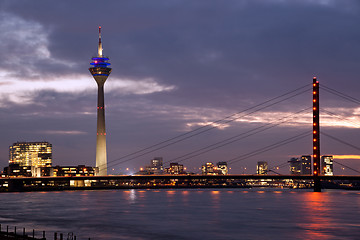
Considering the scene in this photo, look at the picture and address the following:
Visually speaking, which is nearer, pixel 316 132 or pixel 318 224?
pixel 318 224

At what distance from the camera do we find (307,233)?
2259 inches

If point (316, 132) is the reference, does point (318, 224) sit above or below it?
below

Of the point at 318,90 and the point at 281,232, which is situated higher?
the point at 318,90

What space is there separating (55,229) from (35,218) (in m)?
14.3

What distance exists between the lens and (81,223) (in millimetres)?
65312

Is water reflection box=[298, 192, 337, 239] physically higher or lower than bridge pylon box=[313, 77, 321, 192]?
lower

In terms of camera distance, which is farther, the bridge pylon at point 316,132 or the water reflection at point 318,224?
the bridge pylon at point 316,132

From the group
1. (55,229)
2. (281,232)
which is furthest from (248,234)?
(55,229)

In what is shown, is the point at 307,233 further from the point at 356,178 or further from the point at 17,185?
the point at 17,185

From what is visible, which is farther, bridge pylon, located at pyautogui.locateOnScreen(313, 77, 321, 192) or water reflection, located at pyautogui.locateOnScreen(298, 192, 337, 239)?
bridge pylon, located at pyautogui.locateOnScreen(313, 77, 321, 192)

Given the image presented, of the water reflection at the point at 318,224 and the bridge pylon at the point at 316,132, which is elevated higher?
the bridge pylon at the point at 316,132

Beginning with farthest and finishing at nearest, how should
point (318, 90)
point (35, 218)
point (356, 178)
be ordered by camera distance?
point (318, 90), point (356, 178), point (35, 218)

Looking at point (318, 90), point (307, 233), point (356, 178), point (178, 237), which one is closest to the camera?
point (178, 237)

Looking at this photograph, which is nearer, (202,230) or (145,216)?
(202,230)
